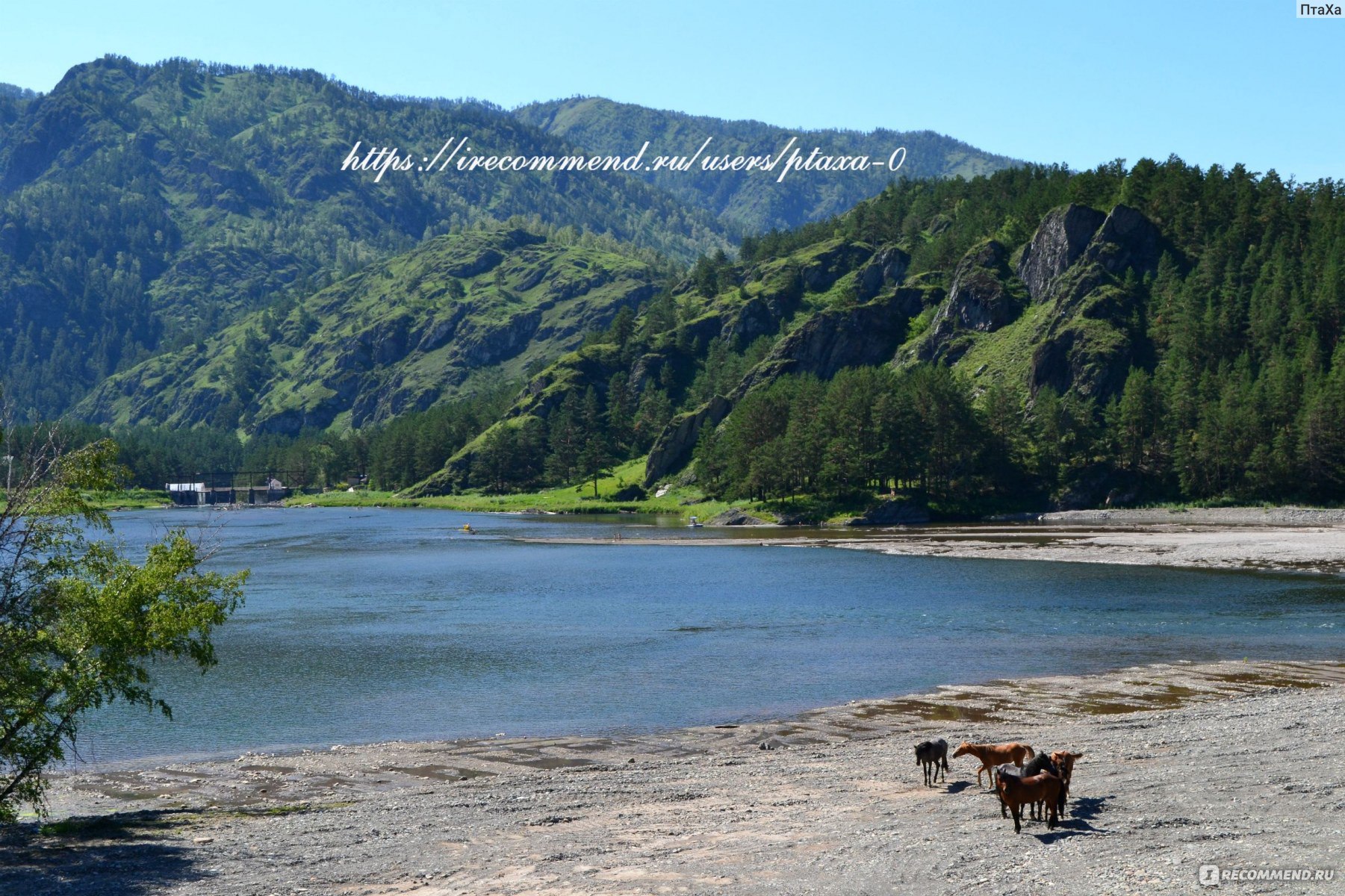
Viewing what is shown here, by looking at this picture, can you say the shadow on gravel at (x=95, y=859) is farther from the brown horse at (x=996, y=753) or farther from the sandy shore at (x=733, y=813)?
the brown horse at (x=996, y=753)

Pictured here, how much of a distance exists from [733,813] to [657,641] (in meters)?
39.8

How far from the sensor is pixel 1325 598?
75375 millimetres

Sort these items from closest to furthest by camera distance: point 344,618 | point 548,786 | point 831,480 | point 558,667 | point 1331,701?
point 548,786, point 1331,701, point 558,667, point 344,618, point 831,480

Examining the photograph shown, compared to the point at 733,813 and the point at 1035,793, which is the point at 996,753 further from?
the point at 733,813

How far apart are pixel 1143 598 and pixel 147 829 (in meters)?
68.9

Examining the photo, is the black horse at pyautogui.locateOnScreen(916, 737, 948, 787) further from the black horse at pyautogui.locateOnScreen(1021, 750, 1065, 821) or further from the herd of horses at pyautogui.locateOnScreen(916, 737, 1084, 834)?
the black horse at pyautogui.locateOnScreen(1021, 750, 1065, 821)

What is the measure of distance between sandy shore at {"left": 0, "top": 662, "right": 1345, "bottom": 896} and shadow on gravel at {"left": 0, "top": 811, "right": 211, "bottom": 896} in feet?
0.27

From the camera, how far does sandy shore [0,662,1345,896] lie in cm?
2394

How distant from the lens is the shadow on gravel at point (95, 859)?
25.5 meters

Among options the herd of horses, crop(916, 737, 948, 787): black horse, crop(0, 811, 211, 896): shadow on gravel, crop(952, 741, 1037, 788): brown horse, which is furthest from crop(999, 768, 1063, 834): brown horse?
crop(0, 811, 211, 896): shadow on gravel

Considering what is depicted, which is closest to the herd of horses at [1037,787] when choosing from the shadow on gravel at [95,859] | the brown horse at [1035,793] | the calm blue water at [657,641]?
the brown horse at [1035,793]

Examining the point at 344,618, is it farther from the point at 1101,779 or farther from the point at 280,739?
the point at 1101,779

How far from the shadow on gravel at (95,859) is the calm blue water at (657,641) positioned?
8.65 m

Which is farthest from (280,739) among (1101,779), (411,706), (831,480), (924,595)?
(831,480)
